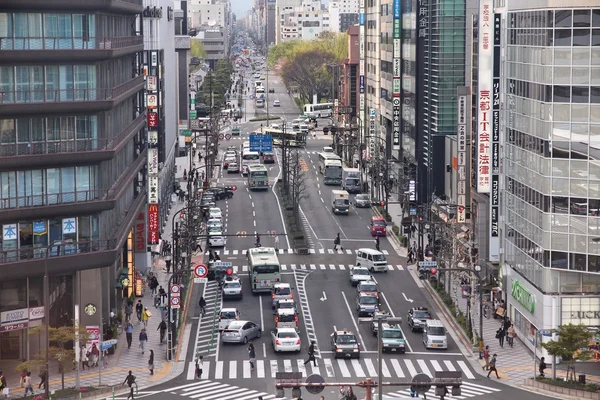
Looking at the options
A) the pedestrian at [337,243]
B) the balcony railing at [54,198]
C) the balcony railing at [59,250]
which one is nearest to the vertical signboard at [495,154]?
the pedestrian at [337,243]

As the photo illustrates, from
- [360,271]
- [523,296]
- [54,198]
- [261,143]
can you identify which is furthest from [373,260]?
[261,143]

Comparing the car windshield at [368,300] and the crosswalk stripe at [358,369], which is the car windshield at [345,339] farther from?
the car windshield at [368,300]

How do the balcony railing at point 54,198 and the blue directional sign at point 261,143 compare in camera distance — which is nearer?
the balcony railing at point 54,198

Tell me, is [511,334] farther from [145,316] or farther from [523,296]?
[145,316]

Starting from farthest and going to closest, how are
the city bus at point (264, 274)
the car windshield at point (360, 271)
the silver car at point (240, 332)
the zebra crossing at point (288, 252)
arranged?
the zebra crossing at point (288, 252) → the car windshield at point (360, 271) → the city bus at point (264, 274) → the silver car at point (240, 332)

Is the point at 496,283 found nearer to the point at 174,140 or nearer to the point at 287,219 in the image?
the point at 287,219

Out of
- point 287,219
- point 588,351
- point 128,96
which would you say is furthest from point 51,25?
point 287,219
